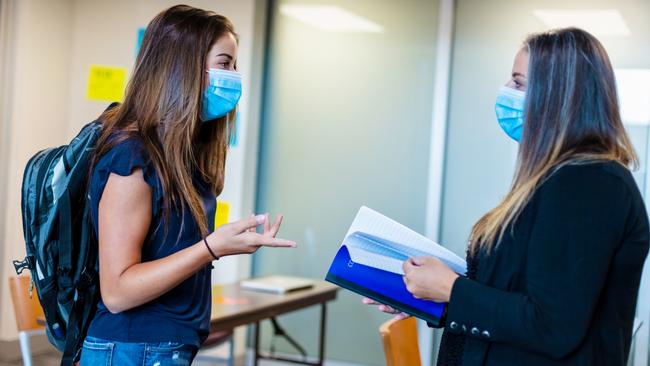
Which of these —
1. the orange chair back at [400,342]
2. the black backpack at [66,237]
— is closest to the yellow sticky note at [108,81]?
the orange chair back at [400,342]

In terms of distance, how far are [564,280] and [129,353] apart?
2.71ft

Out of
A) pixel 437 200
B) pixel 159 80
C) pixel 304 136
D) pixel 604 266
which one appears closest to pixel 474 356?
pixel 604 266

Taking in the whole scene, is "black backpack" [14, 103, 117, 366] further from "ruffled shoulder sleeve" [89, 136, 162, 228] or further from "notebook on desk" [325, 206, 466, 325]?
"notebook on desk" [325, 206, 466, 325]

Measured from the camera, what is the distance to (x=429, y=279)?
1.39 m

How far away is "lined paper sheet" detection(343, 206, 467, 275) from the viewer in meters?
1.46

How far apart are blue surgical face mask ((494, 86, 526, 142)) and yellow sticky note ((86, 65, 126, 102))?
11.1 feet

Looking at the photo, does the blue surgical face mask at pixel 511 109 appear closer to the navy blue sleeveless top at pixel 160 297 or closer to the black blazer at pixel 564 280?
the black blazer at pixel 564 280

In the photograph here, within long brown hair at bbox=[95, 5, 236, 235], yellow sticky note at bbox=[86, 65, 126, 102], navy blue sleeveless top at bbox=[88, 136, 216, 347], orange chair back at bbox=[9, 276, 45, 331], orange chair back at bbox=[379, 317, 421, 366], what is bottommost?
orange chair back at bbox=[9, 276, 45, 331]

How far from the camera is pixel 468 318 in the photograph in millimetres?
1341

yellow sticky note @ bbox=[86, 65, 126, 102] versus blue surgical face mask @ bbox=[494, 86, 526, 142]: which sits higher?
yellow sticky note @ bbox=[86, 65, 126, 102]

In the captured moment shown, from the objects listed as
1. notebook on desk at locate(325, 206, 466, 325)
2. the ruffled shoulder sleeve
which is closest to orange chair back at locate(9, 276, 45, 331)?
the ruffled shoulder sleeve

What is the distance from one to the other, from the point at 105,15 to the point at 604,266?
4.04 m

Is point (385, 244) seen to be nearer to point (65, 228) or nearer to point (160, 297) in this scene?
point (160, 297)

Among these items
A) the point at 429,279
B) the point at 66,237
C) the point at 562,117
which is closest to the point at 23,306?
the point at 66,237
